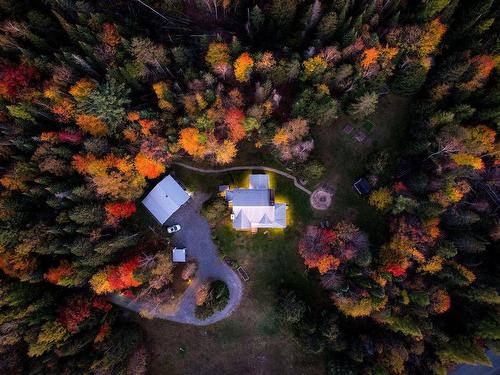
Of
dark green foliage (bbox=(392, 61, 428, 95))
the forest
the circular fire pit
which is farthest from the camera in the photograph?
the circular fire pit

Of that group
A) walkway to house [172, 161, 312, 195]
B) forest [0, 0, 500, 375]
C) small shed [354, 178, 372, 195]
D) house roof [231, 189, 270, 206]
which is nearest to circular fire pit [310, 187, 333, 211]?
walkway to house [172, 161, 312, 195]

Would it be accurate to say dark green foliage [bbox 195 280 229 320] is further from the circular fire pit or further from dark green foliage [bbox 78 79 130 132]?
dark green foliage [bbox 78 79 130 132]

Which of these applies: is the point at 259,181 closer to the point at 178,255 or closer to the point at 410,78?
the point at 178,255

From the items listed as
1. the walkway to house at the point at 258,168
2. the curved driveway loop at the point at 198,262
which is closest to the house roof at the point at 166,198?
the curved driveway loop at the point at 198,262

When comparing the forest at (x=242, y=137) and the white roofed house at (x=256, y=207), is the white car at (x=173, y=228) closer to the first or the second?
the forest at (x=242, y=137)

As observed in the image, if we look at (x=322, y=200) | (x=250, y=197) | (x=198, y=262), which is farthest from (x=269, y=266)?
(x=322, y=200)

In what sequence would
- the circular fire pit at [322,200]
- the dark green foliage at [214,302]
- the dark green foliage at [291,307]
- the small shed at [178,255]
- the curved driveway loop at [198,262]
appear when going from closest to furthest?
the dark green foliage at [291,307] < the dark green foliage at [214,302] < the small shed at [178,255] < the circular fire pit at [322,200] < the curved driveway loop at [198,262]

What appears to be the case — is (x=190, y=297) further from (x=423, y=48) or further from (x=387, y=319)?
(x=423, y=48)
